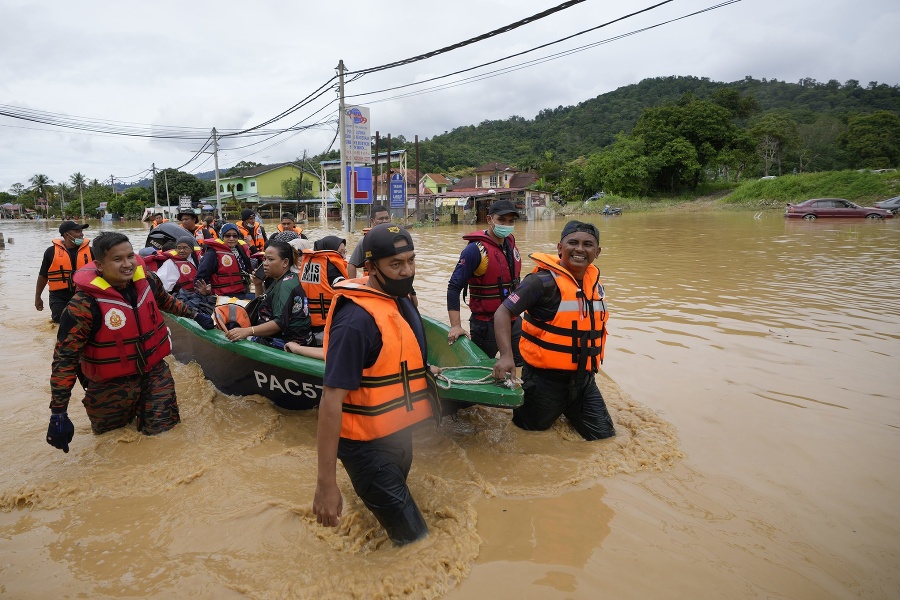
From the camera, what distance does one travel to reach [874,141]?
41.2 metres

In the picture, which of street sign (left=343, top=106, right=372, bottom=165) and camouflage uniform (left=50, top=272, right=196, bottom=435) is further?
street sign (left=343, top=106, right=372, bottom=165)

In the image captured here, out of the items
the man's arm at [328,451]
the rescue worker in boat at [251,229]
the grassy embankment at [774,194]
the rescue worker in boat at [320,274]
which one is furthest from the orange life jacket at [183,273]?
the grassy embankment at [774,194]

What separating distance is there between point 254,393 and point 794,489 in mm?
4098

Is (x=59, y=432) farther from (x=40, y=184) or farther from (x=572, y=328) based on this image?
(x=40, y=184)

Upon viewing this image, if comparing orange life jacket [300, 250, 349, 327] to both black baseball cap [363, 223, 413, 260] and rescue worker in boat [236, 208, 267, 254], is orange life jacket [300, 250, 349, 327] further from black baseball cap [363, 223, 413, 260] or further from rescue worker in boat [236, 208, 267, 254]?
rescue worker in boat [236, 208, 267, 254]

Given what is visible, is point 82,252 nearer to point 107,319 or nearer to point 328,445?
point 107,319

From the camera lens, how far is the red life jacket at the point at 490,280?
174 inches

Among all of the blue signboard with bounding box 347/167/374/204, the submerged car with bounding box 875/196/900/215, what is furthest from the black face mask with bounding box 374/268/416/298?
the submerged car with bounding box 875/196/900/215

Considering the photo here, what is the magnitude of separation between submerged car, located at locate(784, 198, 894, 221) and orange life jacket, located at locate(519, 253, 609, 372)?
80.9ft

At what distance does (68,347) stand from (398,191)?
24671 millimetres

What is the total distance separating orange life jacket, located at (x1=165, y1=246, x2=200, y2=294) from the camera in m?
5.91

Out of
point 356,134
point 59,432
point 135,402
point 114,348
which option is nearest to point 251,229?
point 135,402

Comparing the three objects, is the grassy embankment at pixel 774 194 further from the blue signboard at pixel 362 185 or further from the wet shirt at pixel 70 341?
the wet shirt at pixel 70 341

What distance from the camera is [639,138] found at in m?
43.8
